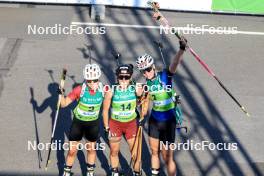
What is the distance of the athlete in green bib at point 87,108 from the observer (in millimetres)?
9990

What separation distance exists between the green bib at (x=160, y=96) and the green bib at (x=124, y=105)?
14.7 inches

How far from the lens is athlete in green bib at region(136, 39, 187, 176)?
395 inches

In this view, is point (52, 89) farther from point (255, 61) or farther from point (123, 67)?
point (255, 61)

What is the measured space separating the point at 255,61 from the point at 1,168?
8.31 meters

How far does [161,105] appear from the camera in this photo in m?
10.3

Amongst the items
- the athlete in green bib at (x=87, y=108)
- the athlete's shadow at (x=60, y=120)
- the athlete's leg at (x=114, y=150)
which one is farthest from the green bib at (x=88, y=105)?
the athlete's shadow at (x=60, y=120)

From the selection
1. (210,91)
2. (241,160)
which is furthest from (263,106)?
(241,160)

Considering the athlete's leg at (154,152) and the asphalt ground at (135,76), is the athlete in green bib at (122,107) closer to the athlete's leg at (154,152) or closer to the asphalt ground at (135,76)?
the athlete's leg at (154,152)

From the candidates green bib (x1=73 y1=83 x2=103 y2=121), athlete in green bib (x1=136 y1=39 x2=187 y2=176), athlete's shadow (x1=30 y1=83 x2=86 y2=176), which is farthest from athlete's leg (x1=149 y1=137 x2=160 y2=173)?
athlete's shadow (x1=30 y1=83 x2=86 y2=176)

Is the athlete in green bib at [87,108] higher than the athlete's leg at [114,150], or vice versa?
the athlete in green bib at [87,108]

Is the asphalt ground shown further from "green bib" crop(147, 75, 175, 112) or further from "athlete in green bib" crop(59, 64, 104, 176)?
"green bib" crop(147, 75, 175, 112)

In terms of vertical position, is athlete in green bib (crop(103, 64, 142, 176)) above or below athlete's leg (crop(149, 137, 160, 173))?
above

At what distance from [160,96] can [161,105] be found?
190 mm

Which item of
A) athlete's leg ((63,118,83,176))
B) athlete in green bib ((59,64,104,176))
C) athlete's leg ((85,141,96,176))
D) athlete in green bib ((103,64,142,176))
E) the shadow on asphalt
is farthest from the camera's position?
the shadow on asphalt
